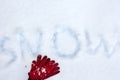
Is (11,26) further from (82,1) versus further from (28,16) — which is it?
(82,1)

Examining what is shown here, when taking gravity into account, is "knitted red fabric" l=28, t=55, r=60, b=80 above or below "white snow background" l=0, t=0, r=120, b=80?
below

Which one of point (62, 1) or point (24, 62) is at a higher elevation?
point (62, 1)

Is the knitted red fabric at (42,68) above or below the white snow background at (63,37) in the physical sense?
below

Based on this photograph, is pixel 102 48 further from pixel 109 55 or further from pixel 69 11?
pixel 69 11

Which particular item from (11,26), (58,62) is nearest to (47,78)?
(58,62)

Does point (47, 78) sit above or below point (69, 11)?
below

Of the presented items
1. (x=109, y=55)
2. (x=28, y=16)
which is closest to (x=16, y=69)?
(x=28, y=16)
